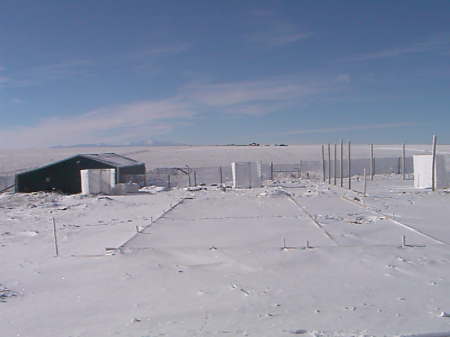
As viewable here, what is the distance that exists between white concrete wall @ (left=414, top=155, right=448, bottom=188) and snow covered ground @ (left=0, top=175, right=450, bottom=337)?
8.55 meters

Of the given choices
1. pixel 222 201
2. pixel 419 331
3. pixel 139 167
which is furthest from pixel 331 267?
pixel 139 167

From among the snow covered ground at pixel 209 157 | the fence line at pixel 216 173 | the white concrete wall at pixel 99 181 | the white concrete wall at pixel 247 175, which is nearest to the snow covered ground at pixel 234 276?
the white concrete wall at pixel 99 181

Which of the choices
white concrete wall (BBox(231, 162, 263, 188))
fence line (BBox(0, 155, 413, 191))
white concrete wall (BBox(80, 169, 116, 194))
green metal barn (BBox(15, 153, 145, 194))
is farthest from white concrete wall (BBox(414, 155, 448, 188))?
green metal barn (BBox(15, 153, 145, 194))

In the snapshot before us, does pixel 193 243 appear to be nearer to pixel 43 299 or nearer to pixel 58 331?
pixel 43 299

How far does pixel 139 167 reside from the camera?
1462 inches

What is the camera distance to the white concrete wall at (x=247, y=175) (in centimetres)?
2795

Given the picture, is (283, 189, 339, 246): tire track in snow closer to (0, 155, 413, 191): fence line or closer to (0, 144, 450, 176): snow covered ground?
(0, 155, 413, 191): fence line

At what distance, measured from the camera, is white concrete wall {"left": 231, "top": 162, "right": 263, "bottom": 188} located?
27953 millimetres

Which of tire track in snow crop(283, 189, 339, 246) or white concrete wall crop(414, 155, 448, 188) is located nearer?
tire track in snow crop(283, 189, 339, 246)

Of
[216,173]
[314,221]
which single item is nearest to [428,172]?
[314,221]

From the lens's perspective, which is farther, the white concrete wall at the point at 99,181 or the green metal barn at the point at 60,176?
the green metal barn at the point at 60,176

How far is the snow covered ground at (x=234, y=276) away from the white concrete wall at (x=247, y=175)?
1221 centimetres

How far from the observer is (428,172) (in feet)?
78.1

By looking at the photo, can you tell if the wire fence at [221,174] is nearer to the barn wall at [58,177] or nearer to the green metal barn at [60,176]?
the green metal barn at [60,176]
